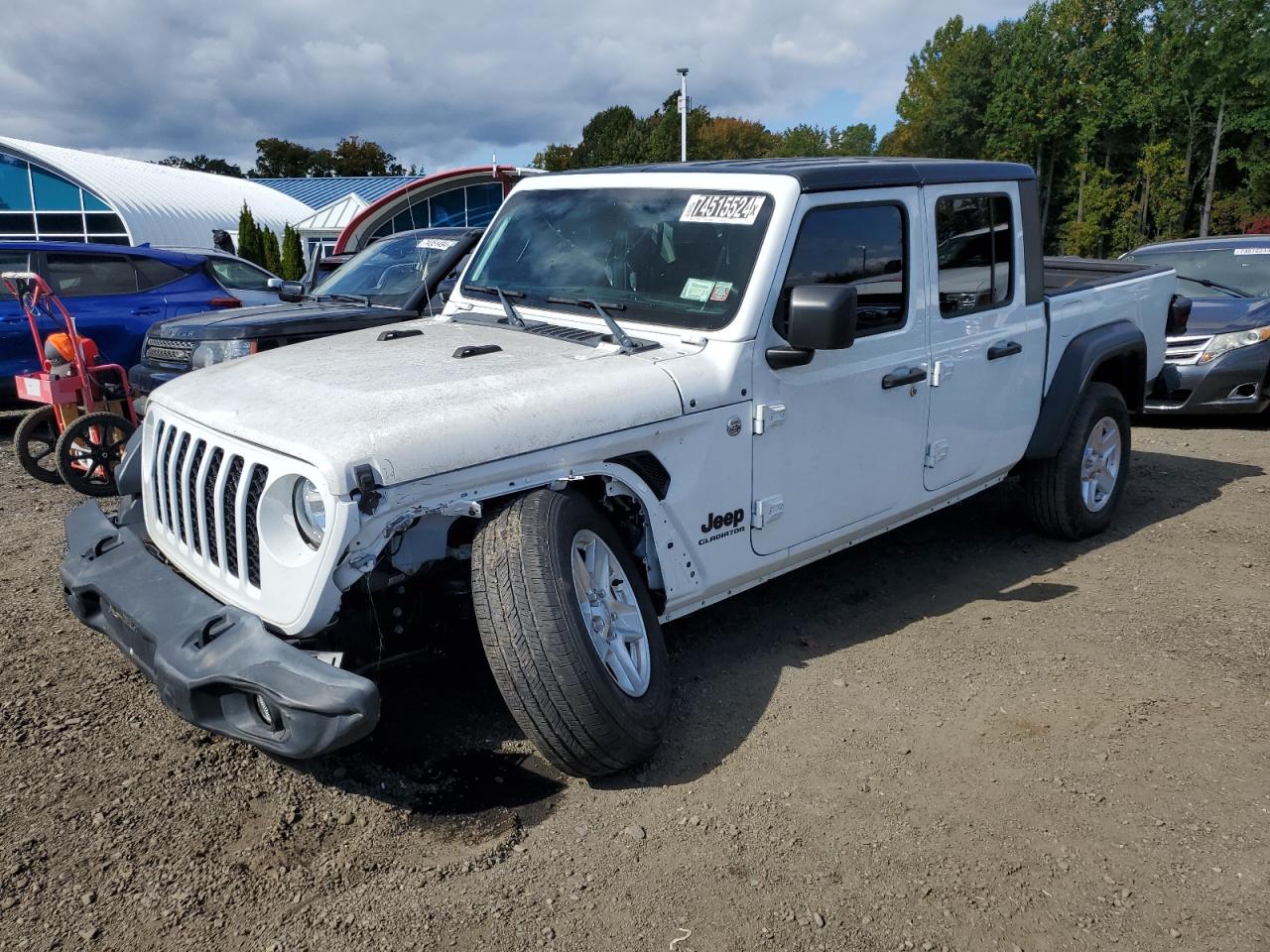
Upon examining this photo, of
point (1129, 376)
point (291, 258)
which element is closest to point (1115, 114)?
point (291, 258)

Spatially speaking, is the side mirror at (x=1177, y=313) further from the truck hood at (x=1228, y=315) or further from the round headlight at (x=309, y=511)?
the round headlight at (x=309, y=511)

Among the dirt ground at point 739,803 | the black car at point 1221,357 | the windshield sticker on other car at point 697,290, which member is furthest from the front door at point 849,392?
the black car at point 1221,357

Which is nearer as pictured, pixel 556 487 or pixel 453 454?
pixel 453 454

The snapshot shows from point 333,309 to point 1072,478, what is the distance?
4.83 m

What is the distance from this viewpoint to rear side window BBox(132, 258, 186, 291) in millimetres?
9359

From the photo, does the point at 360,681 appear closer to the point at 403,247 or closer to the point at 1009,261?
the point at 1009,261

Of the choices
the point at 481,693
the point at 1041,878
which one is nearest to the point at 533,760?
the point at 481,693

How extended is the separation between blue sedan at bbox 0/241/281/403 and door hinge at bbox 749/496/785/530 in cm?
657

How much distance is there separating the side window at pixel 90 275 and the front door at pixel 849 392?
778 cm

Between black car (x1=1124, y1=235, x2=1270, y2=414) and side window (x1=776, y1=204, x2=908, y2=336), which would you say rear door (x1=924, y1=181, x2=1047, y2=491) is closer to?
side window (x1=776, y1=204, x2=908, y2=336)

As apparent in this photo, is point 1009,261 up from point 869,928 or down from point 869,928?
up

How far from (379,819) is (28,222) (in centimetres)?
3881

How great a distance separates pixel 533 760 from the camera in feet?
11.1

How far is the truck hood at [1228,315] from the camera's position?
8.43 metres
